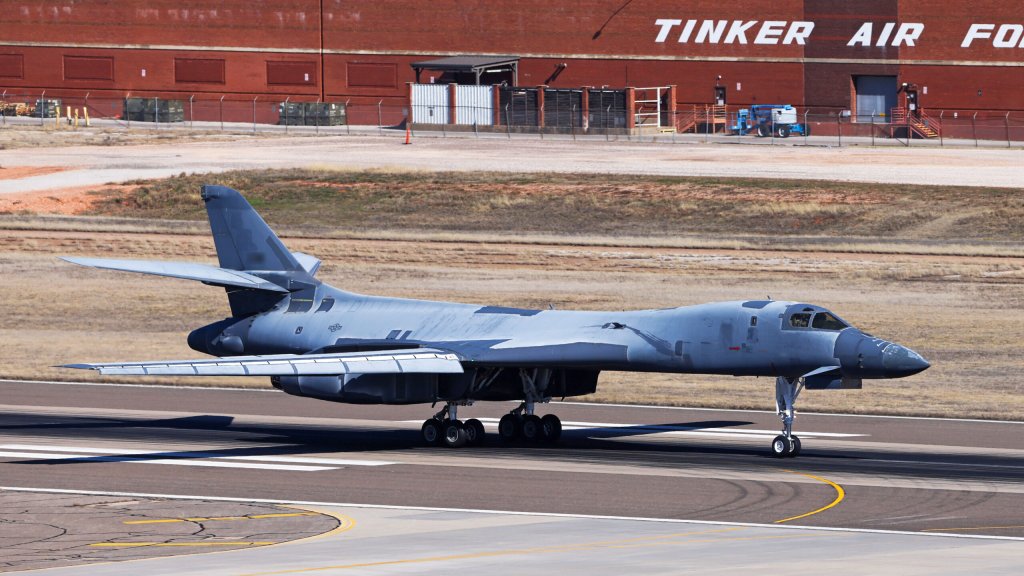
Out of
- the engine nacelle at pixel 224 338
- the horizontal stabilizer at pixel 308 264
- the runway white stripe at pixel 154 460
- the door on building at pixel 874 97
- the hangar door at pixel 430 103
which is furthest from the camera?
the hangar door at pixel 430 103

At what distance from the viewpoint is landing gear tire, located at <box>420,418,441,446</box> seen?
3497 centimetres

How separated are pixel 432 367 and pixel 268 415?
27.9ft

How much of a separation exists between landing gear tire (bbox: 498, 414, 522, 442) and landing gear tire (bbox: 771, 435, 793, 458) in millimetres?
5853

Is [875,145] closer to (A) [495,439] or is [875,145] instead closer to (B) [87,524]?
(A) [495,439]

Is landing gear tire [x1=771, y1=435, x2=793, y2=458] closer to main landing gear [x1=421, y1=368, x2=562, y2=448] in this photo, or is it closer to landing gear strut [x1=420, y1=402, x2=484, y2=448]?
main landing gear [x1=421, y1=368, x2=562, y2=448]

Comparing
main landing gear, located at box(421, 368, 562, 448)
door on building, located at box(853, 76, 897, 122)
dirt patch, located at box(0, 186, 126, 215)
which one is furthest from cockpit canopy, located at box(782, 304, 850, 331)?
door on building, located at box(853, 76, 897, 122)

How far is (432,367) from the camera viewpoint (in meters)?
33.4

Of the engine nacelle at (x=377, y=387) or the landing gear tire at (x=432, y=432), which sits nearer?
the engine nacelle at (x=377, y=387)

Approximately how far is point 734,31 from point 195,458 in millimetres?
88509

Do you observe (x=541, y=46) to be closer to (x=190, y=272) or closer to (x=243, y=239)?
(x=243, y=239)

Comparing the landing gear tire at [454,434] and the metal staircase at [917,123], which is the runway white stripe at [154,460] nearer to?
the landing gear tire at [454,434]

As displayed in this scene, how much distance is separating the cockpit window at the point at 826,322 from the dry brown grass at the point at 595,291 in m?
10.5

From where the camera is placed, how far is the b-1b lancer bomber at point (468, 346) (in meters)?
31.9

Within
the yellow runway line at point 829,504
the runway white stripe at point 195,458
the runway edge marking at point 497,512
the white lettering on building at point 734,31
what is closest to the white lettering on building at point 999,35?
the white lettering on building at point 734,31
